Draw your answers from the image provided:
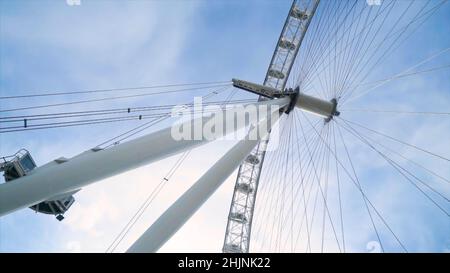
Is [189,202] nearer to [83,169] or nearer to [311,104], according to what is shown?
[83,169]

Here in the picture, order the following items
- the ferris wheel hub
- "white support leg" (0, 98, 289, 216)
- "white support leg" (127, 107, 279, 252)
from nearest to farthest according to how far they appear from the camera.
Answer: "white support leg" (0, 98, 289, 216) < "white support leg" (127, 107, 279, 252) < the ferris wheel hub

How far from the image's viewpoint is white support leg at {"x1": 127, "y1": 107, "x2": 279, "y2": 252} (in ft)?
30.5

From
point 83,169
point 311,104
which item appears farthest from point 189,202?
point 311,104

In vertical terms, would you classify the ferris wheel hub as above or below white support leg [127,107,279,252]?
above

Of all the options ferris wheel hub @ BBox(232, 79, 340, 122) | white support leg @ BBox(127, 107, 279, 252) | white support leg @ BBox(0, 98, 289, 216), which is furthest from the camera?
ferris wheel hub @ BBox(232, 79, 340, 122)

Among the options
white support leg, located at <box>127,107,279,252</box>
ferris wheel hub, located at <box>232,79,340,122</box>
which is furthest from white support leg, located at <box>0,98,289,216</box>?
ferris wheel hub, located at <box>232,79,340,122</box>

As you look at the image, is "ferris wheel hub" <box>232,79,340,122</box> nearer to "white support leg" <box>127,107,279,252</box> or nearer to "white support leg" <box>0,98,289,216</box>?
"white support leg" <box>127,107,279,252</box>

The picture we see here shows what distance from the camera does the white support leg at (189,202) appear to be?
30.5 ft

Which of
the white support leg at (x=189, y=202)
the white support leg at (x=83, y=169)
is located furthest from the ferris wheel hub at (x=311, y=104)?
the white support leg at (x=83, y=169)
